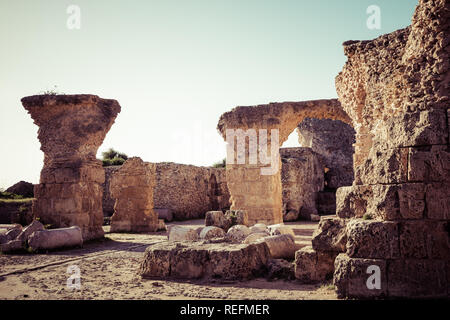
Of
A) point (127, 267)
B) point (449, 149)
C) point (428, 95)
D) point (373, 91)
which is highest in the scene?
point (373, 91)

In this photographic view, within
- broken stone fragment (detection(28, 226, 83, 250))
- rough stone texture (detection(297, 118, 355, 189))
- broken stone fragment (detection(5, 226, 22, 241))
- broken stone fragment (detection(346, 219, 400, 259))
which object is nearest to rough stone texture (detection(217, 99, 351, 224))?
broken stone fragment (detection(28, 226, 83, 250))

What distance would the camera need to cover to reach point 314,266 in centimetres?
450

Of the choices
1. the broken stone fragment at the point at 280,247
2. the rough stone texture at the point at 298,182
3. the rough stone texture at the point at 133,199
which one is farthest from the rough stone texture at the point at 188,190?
the broken stone fragment at the point at 280,247

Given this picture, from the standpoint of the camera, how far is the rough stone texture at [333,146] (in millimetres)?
20453

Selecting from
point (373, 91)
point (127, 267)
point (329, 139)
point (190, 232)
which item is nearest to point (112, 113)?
point (190, 232)

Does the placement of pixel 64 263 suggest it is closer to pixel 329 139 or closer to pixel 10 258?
pixel 10 258

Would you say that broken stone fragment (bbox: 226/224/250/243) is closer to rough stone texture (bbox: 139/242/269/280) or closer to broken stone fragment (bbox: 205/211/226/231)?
broken stone fragment (bbox: 205/211/226/231)

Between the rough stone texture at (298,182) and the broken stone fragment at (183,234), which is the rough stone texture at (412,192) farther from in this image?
the rough stone texture at (298,182)

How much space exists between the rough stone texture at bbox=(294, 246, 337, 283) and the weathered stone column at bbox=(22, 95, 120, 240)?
6.35 metres

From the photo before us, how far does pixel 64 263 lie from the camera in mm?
6293

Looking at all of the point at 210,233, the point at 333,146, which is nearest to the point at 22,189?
the point at 210,233

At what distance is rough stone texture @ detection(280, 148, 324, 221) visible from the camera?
16.6 m

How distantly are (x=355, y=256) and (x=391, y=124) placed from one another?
1485mm

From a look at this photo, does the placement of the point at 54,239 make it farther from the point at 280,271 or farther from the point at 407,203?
the point at 407,203
